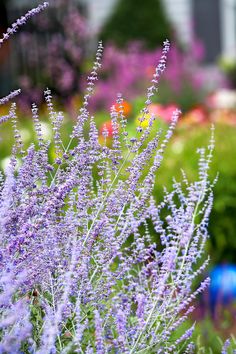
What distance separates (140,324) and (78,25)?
7.65 meters

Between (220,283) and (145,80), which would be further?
(145,80)

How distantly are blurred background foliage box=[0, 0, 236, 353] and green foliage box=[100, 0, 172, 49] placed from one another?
0.7 inches

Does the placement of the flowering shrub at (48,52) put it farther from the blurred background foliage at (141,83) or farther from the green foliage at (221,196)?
the green foliage at (221,196)

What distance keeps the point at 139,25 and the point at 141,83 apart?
13.7ft

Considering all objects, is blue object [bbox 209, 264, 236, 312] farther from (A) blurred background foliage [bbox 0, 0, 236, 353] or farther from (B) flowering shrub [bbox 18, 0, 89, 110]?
(B) flowering shrub [bbox 18, 0, 89, 110]

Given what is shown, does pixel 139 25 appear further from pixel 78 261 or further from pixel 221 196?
pixel 78 261

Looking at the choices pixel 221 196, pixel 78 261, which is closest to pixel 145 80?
pixel 221 196

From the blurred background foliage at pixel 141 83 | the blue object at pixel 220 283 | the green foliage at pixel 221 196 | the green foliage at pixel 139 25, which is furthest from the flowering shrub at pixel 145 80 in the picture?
the blue object at pixel 220 283

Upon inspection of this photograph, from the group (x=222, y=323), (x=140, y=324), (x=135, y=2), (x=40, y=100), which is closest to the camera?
(x=140, y=324)

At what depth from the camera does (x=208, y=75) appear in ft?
51.0

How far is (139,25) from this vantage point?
1492 cm

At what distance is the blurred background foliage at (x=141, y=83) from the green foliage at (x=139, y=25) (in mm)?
17

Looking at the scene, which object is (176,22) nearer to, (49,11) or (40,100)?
(49,11)

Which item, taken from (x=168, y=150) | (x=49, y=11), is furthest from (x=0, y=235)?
(x=49, y=11)
